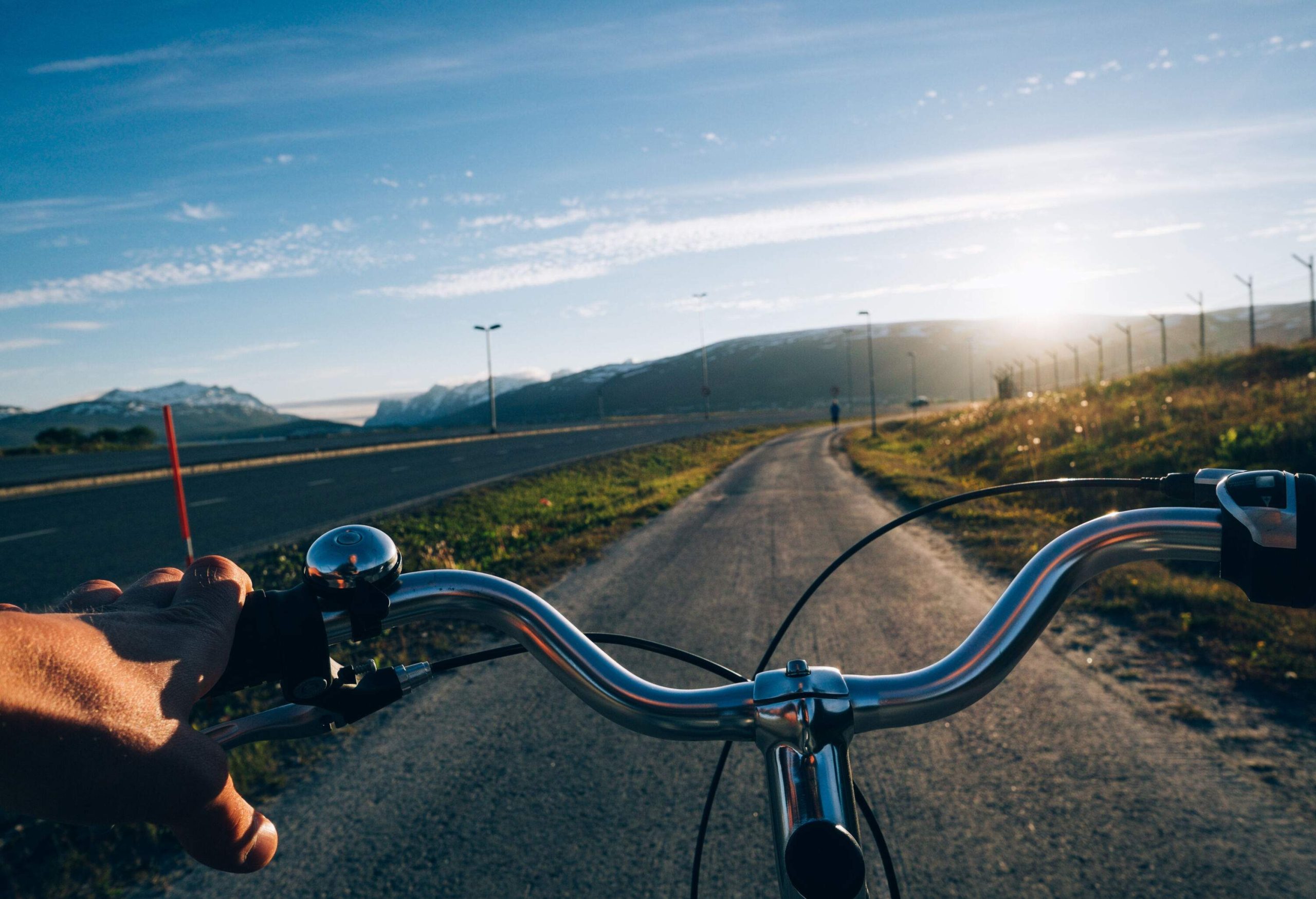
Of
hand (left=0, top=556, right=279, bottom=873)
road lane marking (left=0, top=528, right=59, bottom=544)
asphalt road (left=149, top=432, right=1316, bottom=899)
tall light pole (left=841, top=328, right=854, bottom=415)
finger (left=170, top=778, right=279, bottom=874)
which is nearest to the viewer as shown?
hand (left=0, top=556, right=279, bottom=873)

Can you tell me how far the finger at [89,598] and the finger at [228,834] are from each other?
11.7 inches

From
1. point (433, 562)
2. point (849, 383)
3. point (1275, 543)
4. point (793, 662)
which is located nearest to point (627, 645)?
point (793, 662)

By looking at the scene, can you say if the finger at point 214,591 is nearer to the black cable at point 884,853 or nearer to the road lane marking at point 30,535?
the black cable at point 884,853

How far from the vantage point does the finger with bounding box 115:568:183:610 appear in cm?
91

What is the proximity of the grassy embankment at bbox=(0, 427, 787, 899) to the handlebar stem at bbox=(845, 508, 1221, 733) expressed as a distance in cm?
360

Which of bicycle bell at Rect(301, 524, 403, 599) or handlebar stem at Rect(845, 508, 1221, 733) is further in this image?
handlebar stem at Rect(845, 508, 1221, 733)

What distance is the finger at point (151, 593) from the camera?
91cm

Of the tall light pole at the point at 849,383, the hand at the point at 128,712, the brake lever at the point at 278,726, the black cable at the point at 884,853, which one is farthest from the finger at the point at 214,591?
the tall light pole at the point at 849,383

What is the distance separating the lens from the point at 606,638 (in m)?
1.39

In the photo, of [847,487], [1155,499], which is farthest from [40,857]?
[847,487]

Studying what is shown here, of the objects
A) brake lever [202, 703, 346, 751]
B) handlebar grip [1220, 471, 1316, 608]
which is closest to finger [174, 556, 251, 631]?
brake lever [202, 703, 346, 751]

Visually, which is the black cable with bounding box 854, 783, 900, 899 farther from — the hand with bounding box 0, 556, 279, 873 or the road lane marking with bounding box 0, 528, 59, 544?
the road lane marking with bounding box 0, 528, 59, 544

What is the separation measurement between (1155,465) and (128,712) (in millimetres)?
13734

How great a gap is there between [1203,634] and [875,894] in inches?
160
